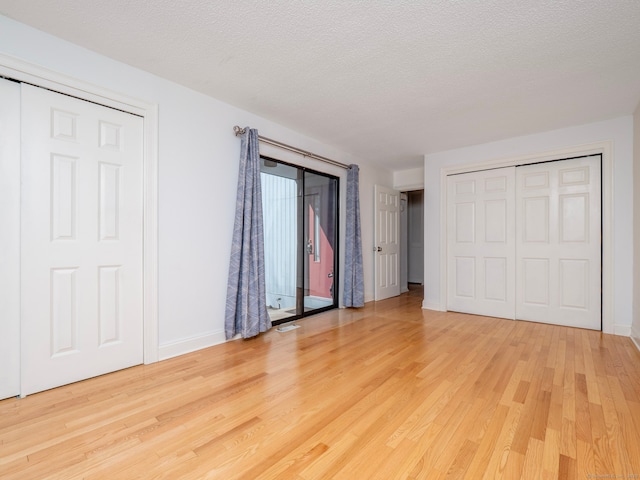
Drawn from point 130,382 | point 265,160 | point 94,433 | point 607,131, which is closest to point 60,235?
point 130,382

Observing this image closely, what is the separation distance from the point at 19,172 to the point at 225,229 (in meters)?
1.55

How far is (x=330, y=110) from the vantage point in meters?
3.27

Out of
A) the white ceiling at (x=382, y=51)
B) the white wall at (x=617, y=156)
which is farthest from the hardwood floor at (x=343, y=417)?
the white ceiling at (x=382, y=51)

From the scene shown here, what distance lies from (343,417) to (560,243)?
12.0 feet

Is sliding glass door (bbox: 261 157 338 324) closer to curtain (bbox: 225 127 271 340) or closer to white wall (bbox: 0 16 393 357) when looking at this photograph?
curtain (bbox: 225 127 271 340)

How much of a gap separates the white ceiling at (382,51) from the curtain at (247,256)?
2.11 ft

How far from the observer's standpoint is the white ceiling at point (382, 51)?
6.05 feet

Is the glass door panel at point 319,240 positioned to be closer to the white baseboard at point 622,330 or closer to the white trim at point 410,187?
the white trim at point 410,187

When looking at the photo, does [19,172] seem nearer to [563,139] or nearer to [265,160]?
[265,160]

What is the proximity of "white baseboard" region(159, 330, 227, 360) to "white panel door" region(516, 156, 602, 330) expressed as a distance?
3852 mm

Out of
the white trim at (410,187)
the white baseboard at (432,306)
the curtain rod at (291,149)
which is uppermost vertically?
the curtain rod at (291,149)

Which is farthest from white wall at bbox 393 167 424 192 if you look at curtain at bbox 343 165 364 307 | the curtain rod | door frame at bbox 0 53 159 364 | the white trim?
door frame at bbox 0 53 159 364

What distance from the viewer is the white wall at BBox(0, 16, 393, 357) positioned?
8.31 feet

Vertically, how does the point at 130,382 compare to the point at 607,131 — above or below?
below
